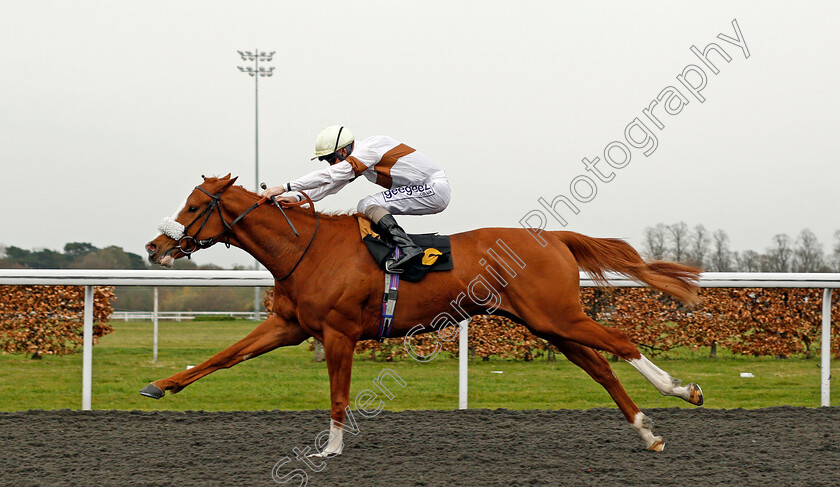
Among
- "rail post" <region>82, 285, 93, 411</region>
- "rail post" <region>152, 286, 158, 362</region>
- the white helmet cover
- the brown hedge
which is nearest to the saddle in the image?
the white helmet cover

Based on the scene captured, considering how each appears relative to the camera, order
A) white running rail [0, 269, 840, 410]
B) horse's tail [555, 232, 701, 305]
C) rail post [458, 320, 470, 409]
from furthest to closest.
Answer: rail post [458, 320, 470, 409] → white running rail [0, 269, 840, 410] → horse's tail [555, 232, 701, 305]

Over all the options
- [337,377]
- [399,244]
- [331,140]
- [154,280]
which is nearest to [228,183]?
[331,140]

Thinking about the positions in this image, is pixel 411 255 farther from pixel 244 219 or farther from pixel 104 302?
pixel 104 302

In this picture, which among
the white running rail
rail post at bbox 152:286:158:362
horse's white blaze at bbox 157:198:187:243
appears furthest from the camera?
rail post at bbox 152:286:158:362

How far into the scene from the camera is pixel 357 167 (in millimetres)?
4094

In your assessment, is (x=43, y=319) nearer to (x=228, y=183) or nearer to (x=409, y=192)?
(x=228, y=183)

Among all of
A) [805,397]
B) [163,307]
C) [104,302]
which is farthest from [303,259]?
[805,397]

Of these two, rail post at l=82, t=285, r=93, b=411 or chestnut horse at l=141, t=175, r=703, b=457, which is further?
rail post at l=82, t=285, r=93, b=411

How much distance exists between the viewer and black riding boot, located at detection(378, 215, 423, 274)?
407 cm

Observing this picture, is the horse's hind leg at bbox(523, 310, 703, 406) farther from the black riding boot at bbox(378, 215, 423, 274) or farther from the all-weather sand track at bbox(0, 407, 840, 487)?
the black riding boot at bbox(378, 215, 423, 274)

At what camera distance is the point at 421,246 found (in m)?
4.19

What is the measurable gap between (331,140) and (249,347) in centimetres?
127

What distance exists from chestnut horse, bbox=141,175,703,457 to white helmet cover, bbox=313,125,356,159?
0.38 m

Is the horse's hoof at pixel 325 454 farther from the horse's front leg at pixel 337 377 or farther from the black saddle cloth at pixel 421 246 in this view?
the black saddle cloth at pixel 421 246
